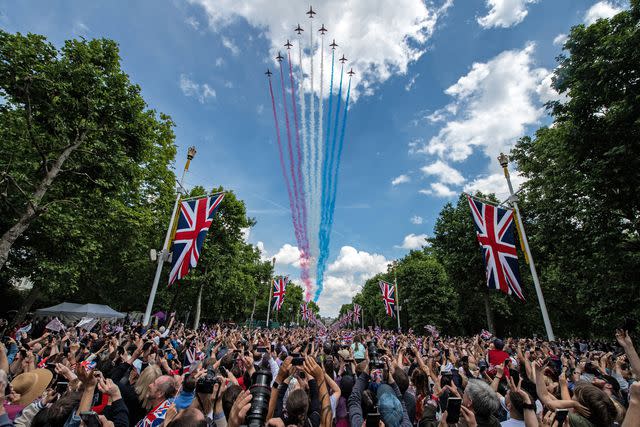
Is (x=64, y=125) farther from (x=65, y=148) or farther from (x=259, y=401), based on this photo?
(x=259, y=401)

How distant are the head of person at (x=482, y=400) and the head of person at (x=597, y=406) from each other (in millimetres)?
1009

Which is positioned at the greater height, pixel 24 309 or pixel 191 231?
pixel 191 231

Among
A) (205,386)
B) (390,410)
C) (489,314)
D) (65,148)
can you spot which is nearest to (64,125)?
(65,148)

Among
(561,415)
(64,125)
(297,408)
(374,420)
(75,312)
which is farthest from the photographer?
(75,312)

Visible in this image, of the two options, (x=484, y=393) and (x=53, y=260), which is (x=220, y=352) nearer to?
(x=484, y=393)

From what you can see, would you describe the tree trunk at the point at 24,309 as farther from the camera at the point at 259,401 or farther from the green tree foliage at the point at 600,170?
the green tree foliage at the point at 600,170

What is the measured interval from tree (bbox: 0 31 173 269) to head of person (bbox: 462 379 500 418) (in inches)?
648

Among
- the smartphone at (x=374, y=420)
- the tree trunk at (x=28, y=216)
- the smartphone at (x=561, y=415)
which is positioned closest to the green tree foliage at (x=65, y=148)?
the tree trunk at (x=28, y=216)

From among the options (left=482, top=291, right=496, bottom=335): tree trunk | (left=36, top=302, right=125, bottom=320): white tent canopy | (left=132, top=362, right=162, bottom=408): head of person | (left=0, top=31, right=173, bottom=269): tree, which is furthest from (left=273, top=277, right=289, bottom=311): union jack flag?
(left=132, top=362, right=162, bottom=408): head of person

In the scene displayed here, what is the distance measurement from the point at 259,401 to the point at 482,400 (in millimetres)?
2368

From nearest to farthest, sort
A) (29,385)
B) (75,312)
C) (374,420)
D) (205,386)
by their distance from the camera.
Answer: (374,420)
(205,386)
(29,385)
(75,312)

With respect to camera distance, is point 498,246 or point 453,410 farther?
point 498,246

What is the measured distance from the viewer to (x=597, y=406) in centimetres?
301

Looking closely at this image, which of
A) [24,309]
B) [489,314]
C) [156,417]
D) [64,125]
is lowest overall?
[156,417]
